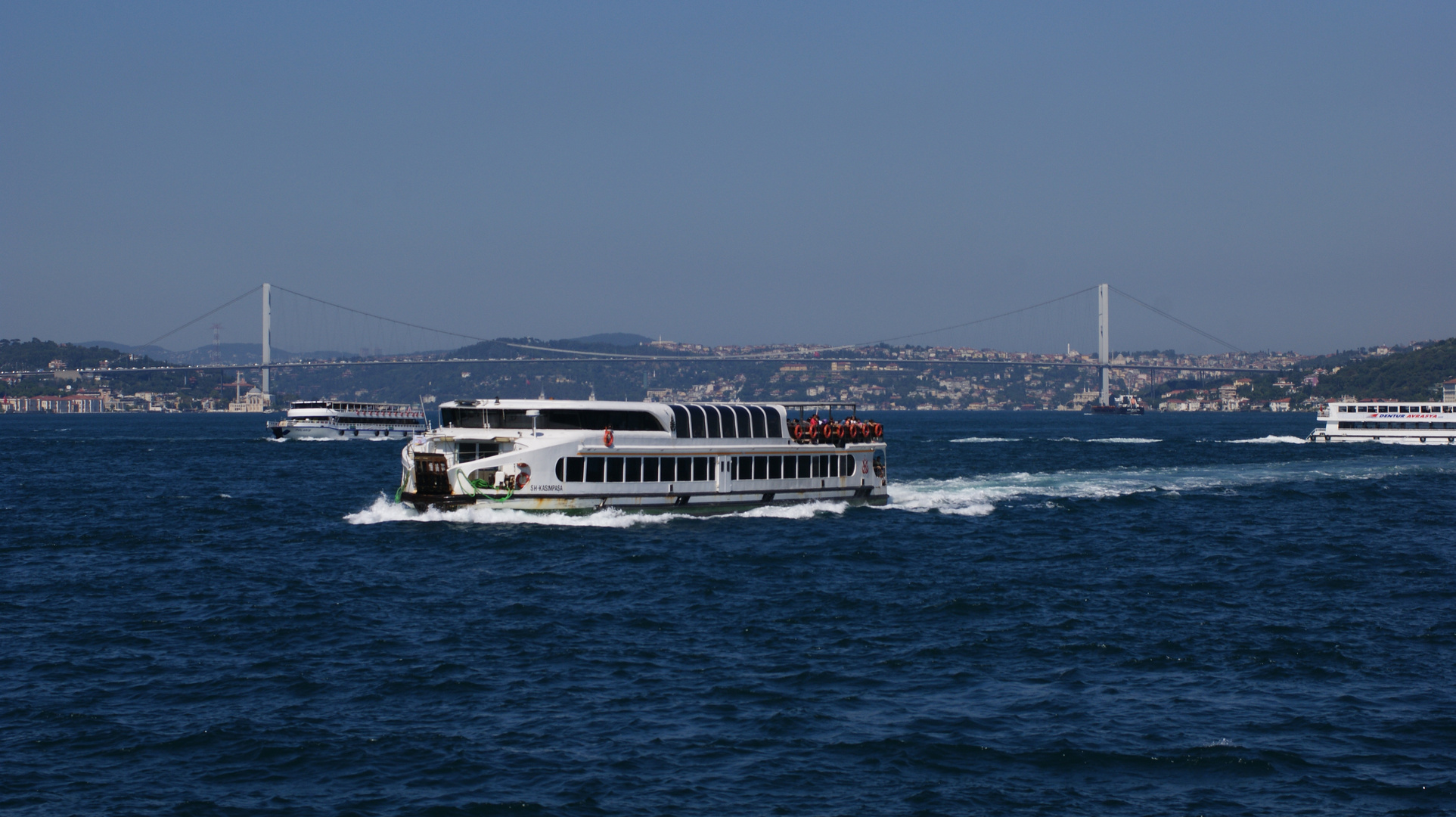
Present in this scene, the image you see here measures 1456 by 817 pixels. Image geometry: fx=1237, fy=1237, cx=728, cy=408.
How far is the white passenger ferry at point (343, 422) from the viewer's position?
12412 cm

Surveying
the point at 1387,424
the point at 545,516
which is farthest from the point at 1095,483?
the point at 1387,424

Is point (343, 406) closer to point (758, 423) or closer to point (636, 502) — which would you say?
point (758, 423)

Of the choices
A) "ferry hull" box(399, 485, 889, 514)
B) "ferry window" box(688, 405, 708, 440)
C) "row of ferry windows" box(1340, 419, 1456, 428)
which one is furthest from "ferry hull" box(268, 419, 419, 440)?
"row of ferry windows" box(1340, 419, 1456, 428)

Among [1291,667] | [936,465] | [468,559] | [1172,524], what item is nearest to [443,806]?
[1291,667]

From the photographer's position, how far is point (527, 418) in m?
42.1

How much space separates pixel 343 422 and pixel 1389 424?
334 feet

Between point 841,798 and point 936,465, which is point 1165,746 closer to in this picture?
point 841,798

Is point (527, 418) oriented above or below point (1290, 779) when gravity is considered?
above

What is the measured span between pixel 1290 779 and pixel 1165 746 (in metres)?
1.84

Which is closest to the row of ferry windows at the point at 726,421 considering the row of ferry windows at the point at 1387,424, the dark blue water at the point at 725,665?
the dark blue water at the point at 725,665

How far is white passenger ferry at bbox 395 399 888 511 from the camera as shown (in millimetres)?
41531

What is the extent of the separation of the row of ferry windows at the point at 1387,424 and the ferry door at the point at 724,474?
90620 mm

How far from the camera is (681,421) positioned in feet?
148

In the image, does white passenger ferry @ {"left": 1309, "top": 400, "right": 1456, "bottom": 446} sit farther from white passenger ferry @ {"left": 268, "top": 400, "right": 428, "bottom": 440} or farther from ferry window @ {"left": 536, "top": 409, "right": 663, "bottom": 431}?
ferry window @ {"left": 536, "top": 409, "right": 663, "bottom": 431}
